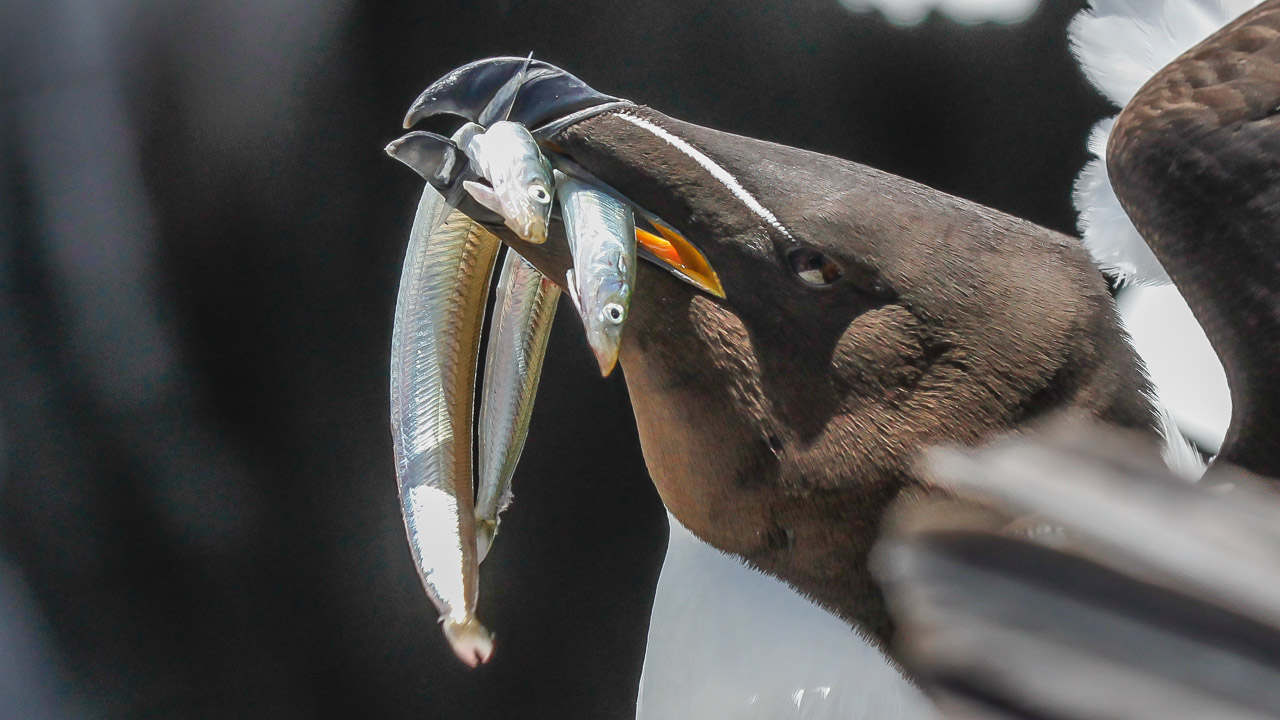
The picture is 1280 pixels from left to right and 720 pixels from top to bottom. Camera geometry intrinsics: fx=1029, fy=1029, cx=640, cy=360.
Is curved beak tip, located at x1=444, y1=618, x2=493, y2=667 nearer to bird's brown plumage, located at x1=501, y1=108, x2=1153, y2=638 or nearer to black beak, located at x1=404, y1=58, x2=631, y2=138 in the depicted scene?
bird's brown plumage, located at x1=501, y1=108, x2=1153, y2=638

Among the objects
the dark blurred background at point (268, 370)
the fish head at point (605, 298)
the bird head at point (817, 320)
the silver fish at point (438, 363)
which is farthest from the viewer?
the dark blurred background at point (268, 370)

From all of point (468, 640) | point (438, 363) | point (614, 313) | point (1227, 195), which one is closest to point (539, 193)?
point (614, 313)

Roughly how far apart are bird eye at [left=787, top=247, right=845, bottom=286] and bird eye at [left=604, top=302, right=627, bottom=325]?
22 cm

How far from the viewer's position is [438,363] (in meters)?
A: 1.14

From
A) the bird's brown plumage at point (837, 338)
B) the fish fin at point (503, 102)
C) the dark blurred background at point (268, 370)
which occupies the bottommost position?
the dark blurred background at point (268, 370)

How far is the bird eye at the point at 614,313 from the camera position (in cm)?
91

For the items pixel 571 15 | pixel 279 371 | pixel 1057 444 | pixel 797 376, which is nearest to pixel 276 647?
pixel 279 371

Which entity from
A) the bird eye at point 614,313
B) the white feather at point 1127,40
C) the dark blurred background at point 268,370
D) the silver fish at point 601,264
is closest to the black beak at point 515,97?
the silver fish at point 601,264

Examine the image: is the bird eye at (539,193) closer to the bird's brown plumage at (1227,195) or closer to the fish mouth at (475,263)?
the fish mouth at (475,263)

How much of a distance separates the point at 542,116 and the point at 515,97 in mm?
36

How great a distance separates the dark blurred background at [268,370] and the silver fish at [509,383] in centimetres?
97

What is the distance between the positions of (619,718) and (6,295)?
5.26ft

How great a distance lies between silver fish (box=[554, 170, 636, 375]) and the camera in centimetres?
91

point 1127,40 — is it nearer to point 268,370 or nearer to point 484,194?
point 484,194
